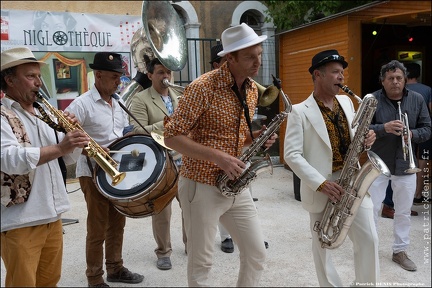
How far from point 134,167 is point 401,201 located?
2.56 meters

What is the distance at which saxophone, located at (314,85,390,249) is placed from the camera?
117 inches

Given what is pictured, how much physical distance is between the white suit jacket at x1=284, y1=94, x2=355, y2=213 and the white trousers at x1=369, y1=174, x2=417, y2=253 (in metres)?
1.26

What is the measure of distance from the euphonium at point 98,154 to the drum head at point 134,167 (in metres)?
0.11

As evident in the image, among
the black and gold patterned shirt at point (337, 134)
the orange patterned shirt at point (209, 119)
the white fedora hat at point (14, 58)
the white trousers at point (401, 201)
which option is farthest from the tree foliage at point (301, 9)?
the white fedora hat at point (14, 58)

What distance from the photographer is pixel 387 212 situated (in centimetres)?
546

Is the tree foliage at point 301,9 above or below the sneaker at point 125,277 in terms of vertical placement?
above

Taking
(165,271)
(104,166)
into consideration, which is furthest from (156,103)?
(165,271)

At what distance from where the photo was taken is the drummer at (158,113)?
13.5ft

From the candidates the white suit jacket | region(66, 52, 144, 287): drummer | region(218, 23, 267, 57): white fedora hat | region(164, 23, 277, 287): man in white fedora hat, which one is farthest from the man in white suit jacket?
region(66, 52, 144, 287): drummer

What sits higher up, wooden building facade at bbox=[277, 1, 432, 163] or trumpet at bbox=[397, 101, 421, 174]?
wooden building facade at bbox=[277, 1, 432, 163]

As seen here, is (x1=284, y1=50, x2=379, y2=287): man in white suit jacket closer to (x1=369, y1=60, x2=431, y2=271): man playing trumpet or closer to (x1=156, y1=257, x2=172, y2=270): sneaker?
(x1=369, y1=60, x2=431, y2=271): man playing trumpet

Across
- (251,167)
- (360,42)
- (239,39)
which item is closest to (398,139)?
(251,167)

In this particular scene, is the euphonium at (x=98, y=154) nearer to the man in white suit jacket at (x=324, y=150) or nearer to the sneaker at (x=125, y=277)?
the sneaker at (x=125, y=277)

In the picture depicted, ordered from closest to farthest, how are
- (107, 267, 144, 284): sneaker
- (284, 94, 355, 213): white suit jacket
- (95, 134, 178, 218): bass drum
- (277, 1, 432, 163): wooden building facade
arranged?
1. (284, 94, 355, 213): white suit jacket
2. (95, 134, 178, 218): bass drum
3. (107, 267, 144, 284): sneaker
4. (277, 1, 432, 163): wooden building facade
